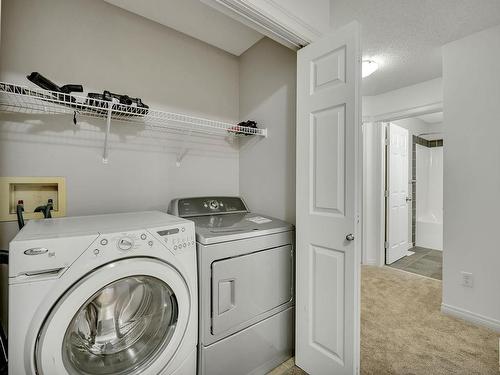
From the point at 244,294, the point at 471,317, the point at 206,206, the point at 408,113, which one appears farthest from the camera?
the point at 408,113

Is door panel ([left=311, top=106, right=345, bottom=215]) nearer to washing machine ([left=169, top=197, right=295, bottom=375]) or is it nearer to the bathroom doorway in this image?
washing machine ([left=169, top=197, right=295, bottom=375])

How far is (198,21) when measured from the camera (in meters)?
1.87

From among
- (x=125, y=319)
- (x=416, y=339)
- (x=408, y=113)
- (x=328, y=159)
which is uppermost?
(x=408, y=113)

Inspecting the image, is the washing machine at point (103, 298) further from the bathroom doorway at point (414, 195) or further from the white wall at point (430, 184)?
the white wall at point (430, 184)

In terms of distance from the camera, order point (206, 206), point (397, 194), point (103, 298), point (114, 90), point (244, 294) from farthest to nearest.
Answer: point (397, 194) → point (206, 206) → point (114, 90) → point (244, 294) → point (103, 298)

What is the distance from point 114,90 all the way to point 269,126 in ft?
3.86

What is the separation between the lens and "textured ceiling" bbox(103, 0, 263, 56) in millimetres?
1696

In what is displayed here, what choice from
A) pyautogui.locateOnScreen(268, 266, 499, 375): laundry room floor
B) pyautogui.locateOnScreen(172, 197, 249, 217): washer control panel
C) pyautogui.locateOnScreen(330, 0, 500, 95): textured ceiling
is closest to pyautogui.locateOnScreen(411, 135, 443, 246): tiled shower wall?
pyautogui.locateOnScreen(268, 266, 499, 375): laundry room floor

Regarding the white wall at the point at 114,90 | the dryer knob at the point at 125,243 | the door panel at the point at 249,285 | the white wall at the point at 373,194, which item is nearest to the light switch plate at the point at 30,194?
the white wall at the point at 114,90

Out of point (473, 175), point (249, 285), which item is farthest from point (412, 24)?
point (249, 285)

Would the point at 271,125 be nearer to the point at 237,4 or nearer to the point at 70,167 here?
the point at 237,4

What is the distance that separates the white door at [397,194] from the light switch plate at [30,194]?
12.0 ft

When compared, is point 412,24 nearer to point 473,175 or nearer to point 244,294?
point 473,175

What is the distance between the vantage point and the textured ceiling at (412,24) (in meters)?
1.67
